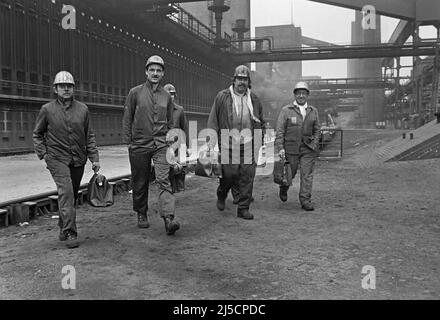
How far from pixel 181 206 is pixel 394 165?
664cm

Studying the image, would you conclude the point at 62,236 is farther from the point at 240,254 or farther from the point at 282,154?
the point at 282,154

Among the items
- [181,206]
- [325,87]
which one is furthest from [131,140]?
[325,87]

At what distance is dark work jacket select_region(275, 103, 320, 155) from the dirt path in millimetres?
903

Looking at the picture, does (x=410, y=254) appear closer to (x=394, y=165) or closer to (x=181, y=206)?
(x=181, y=206)

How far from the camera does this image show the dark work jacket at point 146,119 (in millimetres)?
4855

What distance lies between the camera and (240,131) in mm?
5613

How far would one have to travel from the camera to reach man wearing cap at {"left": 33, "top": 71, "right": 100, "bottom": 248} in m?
4.30

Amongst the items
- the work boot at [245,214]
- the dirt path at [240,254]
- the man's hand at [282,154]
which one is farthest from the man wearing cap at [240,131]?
the man's hand at [282,154]

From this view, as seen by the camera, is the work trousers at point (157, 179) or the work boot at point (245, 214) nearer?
the work trousers at point (157, 179)

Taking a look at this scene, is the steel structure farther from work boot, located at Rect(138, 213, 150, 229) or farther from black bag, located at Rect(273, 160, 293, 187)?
black bag, located at Rect(273, 160, 293, 187)

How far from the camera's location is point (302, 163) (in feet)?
20.5

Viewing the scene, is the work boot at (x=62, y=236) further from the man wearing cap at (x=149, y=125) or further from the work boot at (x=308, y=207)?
the work boot at (x=308, y=207)

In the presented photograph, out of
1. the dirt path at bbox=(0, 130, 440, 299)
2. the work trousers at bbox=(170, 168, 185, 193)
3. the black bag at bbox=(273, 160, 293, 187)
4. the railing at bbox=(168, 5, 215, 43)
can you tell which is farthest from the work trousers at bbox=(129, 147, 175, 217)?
the railing at bbox=(168, 5, 215, 43)
